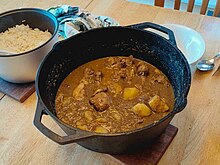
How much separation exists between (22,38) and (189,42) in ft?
1.99

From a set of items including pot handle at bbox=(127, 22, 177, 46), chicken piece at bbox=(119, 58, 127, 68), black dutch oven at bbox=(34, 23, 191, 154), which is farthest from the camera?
chicken piece at bbox=(119, 58, 127, 68)

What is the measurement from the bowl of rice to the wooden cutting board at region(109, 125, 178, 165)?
0.40m

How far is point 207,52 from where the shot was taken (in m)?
1.06

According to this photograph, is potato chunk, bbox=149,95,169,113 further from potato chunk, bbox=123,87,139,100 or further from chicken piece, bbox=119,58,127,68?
chicken piece, bbox=119,58,127,68

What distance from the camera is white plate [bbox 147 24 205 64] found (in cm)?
102

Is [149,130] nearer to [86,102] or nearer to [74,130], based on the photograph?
[74,130]

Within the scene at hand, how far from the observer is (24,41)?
1.00 meters

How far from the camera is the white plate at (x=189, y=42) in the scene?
1017mm

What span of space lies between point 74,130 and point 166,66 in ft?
1.29

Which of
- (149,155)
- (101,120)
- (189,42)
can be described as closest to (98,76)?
(101,120)

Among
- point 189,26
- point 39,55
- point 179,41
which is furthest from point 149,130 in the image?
point 189,26

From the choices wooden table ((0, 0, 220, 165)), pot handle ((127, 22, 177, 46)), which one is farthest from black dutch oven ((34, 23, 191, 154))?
wooden table ((0, 0, 220, 165))

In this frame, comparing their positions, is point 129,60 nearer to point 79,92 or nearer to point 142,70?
point 142,70

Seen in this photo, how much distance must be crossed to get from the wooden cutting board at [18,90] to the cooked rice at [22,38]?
118 mm
